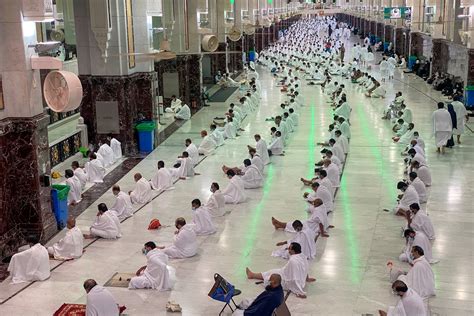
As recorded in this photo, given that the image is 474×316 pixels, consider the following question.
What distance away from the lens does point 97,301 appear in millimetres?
8289

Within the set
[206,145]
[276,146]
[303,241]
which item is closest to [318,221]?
[303,241]

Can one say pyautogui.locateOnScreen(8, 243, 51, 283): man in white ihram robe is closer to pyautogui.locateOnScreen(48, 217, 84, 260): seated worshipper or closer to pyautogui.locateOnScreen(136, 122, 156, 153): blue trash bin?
pyautogui.locateOnScreen(48, 217, 84, 260): seated worshipper

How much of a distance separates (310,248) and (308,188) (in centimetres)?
451

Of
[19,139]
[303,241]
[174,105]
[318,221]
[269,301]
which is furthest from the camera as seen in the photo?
[174,105]

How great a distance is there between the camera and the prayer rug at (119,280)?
10.0 meters

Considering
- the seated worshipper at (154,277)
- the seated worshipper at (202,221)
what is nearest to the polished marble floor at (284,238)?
the seated worshipper at (154,277)

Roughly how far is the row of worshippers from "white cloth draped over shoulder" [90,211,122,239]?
2.33m

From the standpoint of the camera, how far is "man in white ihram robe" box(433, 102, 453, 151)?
Result: 17859 millimetres

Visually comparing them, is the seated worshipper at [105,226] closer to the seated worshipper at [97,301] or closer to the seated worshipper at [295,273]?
the seated worshipper at [97,301]

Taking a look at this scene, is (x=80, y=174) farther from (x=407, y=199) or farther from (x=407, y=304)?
(x=407, y=304)

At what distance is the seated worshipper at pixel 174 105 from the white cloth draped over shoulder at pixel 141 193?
34.8 feet

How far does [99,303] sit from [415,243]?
5356 mm

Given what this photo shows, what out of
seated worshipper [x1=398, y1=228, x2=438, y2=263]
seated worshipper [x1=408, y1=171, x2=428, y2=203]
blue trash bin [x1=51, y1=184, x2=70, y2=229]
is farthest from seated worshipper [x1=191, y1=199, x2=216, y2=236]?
seated worshipper [x1=408, y1=171, x2=428, y2=203]

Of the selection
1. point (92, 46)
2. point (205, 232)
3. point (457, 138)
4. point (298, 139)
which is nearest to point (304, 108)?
point (298, 139)
